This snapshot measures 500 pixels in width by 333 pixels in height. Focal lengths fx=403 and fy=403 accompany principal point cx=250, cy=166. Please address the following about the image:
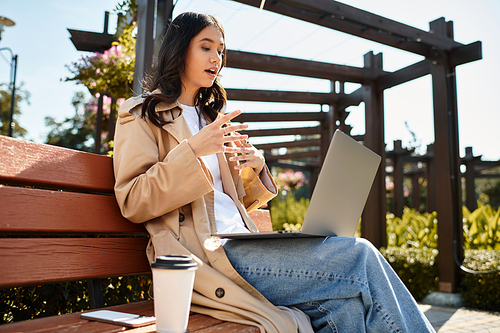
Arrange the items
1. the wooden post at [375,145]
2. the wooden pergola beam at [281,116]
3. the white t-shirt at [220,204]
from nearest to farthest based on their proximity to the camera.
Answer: the white t-shirt at [220,204] < the wooden post at [375,145] < the wooden pergola beam at [281,116]

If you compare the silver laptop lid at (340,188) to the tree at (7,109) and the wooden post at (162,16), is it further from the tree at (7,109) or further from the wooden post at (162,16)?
the tree at (7,109)

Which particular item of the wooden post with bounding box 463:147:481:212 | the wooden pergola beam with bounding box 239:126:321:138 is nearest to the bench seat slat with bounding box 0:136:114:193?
the wooden pergola beam with bounding box 239:126:321:138

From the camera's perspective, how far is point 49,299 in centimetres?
190

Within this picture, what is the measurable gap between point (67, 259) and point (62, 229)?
108mm

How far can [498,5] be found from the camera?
27.2 feet

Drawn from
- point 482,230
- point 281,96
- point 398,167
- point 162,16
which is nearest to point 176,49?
point 162,16

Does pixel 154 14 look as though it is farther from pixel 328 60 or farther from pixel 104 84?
pixel 328 60

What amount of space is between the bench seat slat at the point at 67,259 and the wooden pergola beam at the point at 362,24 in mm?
3098

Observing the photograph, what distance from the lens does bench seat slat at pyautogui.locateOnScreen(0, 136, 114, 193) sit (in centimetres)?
133

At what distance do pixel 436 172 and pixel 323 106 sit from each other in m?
2.76

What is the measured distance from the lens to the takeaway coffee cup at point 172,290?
0.97 meters

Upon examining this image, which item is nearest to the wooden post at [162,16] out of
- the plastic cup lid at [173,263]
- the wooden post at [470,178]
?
the plastic cup lid at [173,263]

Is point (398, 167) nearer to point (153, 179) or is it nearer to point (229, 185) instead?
point (229, 185)

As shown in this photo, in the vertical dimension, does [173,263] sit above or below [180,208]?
below
